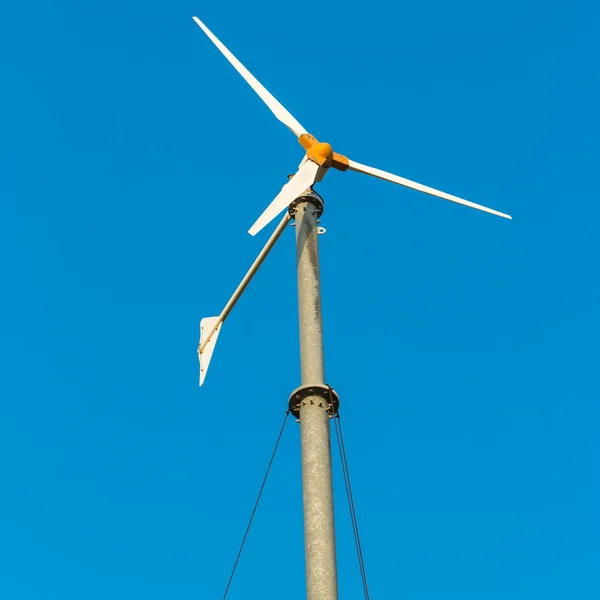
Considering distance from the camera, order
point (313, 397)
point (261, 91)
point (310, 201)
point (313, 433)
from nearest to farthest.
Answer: point (313, 433), point (313, 397), point (310, 201), point (261, 91)

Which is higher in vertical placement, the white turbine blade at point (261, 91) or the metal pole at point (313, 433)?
the white turbine blade at point (261, 91)

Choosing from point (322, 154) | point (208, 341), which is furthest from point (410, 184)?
point (208, 341)

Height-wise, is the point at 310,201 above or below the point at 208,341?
below

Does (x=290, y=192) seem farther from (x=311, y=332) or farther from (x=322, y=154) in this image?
(x=311, y=332)

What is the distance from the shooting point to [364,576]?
61.1 ft

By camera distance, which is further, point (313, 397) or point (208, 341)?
point (208, 341)

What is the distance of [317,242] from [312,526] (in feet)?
20.2

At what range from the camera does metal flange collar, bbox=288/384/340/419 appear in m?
18.4

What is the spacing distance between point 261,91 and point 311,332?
30.1ft

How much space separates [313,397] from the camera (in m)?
18.3

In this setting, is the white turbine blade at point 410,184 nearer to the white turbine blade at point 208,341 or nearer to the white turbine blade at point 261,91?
the white turbine blade at point 261,91

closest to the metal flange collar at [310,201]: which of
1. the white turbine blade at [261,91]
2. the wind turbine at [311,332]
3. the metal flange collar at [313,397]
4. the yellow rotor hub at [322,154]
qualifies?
the wind turbine at [311,332]

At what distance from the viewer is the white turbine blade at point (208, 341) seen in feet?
85.4

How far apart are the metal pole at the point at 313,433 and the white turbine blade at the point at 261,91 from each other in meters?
3.66
